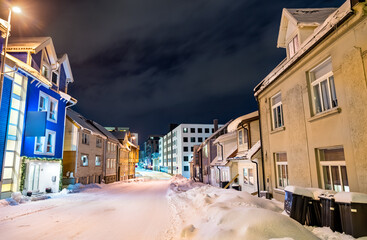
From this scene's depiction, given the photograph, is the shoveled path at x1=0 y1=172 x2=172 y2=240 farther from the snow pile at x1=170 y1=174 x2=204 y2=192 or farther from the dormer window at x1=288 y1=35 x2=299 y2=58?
the snow pile at x1=170 y1=174 x2=204 y2=192

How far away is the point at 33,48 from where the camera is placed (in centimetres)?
1895

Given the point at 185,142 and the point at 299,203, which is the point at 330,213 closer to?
the point at 299,203

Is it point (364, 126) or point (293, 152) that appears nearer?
point (364, 126)

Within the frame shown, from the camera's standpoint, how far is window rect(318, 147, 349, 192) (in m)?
7.41

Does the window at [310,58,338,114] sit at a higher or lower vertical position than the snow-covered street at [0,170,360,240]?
higher

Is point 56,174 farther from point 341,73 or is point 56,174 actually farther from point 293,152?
point 341,73

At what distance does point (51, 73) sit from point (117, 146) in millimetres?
25039

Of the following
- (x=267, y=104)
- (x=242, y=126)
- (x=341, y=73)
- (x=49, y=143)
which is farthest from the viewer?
(x=49, y=143)

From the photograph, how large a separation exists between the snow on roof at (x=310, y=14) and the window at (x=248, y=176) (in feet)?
Result: 33.9

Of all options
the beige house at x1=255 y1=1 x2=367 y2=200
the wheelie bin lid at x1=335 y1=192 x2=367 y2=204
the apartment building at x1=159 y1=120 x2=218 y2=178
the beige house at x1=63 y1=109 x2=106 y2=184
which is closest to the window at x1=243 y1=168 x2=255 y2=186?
the beige house at x1=255 y1=1 x2=367 y2=200

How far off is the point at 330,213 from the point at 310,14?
900 cm

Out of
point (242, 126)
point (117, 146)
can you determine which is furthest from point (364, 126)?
point (117, 146)

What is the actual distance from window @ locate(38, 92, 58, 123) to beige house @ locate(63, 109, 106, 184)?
14.0 feet

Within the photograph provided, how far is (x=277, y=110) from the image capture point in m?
12.3
